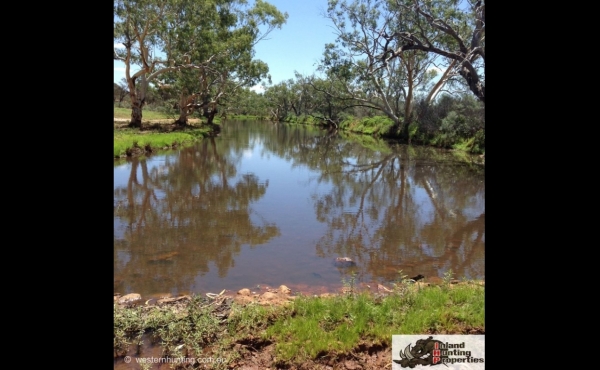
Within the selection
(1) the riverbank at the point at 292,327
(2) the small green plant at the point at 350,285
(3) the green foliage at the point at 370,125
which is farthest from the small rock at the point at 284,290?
(3) the green foliage at the point at 370,125

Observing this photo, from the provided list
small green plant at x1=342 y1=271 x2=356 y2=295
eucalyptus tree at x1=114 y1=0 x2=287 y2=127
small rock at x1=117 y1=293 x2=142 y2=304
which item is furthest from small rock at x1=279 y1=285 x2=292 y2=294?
eucalyptus tree at x1=114 y1=0 x2=287 y2=127

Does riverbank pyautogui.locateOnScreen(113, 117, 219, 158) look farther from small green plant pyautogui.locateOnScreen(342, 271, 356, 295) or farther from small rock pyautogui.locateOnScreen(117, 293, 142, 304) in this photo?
small green plant pyautogui.locateOnScreen(342, 271, 356, 295)

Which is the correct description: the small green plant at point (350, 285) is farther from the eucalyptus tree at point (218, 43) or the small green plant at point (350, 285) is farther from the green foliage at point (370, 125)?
the green foliage at point (370, 125)

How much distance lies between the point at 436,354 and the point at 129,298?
3.48 metres

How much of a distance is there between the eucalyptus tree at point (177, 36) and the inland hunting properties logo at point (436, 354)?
22.8 m

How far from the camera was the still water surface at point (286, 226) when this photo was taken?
227 inches

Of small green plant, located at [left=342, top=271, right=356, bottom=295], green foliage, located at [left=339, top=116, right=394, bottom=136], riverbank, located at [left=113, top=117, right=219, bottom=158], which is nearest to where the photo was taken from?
small green plant, located at [left=342, top=271, right=356, bottom=295]

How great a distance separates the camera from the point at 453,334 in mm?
3518

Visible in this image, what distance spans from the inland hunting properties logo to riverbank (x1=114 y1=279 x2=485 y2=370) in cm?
22

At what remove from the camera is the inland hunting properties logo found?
3018 mm

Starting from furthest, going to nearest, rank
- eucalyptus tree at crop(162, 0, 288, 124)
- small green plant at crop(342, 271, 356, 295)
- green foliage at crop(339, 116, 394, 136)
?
green foliage at crop(339, 116, 394, 136) → eucalyptus tree at crop(162, 0, 288, 124) → small green plant at crop(342, 271, 356, 295)

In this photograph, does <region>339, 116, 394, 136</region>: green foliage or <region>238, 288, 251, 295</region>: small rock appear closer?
<region>238, 288, 251, 295</region>: small rock

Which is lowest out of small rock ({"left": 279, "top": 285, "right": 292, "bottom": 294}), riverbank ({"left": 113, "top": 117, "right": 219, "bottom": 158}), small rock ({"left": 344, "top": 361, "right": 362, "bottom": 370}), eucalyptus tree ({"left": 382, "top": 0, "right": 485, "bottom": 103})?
small rock ({"left": 279, "top": 285, "right": 292, "bottom": 294})
